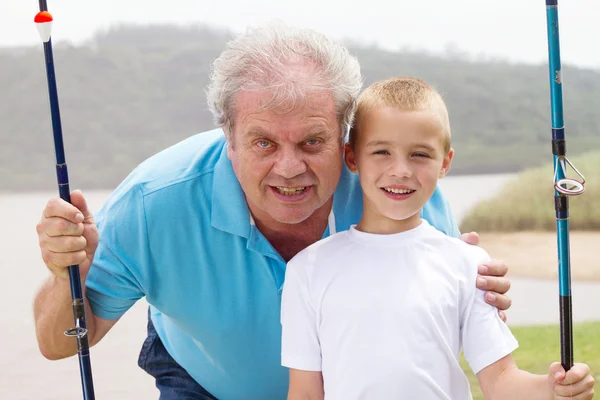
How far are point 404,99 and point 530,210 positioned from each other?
6.18 m

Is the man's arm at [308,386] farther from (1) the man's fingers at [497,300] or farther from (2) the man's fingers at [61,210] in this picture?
(2) the man's fingers at [61,210]

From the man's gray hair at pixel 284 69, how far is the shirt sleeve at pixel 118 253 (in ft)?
0.90

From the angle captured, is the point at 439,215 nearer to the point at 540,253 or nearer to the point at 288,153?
the point at 288,153

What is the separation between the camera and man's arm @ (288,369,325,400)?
171 cm

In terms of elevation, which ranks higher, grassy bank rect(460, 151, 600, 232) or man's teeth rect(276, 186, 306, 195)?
man's teeth rect(276, 186, 306, 195)

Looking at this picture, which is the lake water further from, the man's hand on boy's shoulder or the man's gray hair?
the man's hand on boy's shoulder

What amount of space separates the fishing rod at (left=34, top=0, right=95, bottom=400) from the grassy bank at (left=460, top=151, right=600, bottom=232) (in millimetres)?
6049

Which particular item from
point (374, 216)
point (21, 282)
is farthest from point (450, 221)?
point (21, 282)

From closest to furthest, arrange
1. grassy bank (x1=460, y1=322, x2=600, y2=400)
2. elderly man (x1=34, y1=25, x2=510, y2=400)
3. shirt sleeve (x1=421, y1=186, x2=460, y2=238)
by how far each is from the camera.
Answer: elderly man (x1=34, y1=25, x2=510, y2=400)
shirt sleeve (x1=421, y1=186, x2=460, y2=238)
grassy bank (x1=460, y1=322, x2=600, y2=400)

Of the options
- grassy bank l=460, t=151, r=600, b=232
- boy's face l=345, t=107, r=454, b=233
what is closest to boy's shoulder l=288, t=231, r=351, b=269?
boy's face l=345, t=107, r=454, b=233

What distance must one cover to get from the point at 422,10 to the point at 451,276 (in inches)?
358

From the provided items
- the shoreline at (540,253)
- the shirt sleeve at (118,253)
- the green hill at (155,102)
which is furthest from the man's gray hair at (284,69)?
the green hill at (155,102)

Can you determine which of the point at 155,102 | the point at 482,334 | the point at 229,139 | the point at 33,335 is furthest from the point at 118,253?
the point at 155,102

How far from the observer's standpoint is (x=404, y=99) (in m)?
1.70
